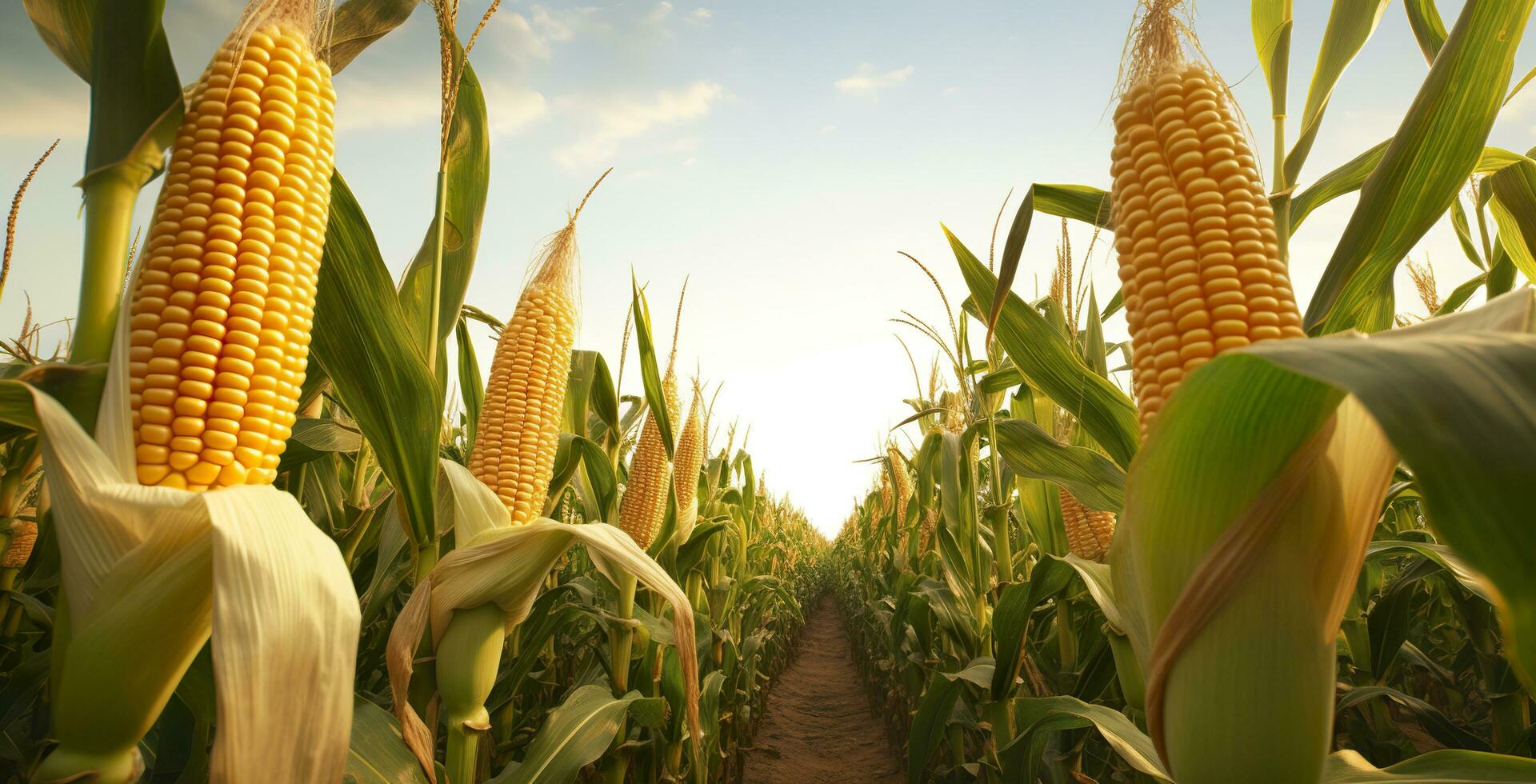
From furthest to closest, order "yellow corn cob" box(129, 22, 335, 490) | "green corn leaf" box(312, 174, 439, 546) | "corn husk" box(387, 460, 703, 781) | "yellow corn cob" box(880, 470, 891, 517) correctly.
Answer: "yellow corn cob" box(880, 470, 891, 517) → "corn husk" box(387, 460, 703, 781) → "green corn leaf" box(312, 174, 439, 546) → "yellow corn cob" box(129, 22, 335, 490)

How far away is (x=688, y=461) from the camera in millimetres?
4129

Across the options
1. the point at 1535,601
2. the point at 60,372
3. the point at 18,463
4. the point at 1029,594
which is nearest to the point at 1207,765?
the point at 1535,601

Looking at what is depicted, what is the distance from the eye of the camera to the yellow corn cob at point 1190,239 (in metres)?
1.31

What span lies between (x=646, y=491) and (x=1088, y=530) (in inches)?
87.0

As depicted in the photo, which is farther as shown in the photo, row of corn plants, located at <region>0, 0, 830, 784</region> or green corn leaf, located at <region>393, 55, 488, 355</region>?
green corn leaf, located at <region>393, 55, 488, 355</region>

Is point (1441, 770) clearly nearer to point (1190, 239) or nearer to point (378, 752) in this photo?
point (1190, 239)

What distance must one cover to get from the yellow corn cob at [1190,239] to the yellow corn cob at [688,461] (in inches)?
116

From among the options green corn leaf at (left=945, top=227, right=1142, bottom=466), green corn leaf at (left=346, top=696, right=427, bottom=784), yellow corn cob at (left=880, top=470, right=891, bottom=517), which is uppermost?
green corn leaf at (left=945, top=227, right=1142, bottom=466)

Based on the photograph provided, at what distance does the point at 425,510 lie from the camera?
74.9 inches

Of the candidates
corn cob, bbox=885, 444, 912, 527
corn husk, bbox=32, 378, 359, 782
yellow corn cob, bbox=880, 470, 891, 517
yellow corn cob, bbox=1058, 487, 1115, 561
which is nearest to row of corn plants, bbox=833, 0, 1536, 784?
yellow corn cob, bbox=1058, 487, 1115, 561

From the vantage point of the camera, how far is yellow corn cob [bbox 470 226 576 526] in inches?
87.1

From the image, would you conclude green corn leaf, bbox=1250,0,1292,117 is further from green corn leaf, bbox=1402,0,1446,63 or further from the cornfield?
green corn leaf, bbox=1402,0,1446,63

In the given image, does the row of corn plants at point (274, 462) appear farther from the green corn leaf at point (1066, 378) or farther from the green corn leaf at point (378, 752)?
the green corn leaf at point (1066, 378)

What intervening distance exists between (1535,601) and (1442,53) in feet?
4.96
